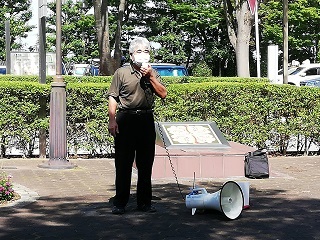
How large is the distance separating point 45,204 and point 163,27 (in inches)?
1614

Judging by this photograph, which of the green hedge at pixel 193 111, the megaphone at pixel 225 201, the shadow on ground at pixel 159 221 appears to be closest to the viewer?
the shadow on ground at pixel 159 221

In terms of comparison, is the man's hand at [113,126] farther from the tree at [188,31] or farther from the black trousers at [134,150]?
the tree at [188,31]

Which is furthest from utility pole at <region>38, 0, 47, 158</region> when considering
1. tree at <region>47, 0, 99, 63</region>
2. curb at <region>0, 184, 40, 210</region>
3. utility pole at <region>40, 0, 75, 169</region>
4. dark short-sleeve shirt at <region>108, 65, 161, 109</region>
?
tree at <region>47, 0, 99, 63</region>

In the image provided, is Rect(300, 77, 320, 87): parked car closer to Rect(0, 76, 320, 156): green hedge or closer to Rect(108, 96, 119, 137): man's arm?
Rect(0, 76, 320, 156): green hedge

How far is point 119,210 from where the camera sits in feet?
24.5

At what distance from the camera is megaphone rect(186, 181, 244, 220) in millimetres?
7266

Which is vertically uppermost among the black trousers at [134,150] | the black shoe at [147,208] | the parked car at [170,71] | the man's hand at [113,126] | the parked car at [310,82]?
the parked car at [170,71]

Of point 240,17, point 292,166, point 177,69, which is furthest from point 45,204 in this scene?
point 177,69

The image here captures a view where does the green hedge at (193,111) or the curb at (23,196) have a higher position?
the green hedge at (193,111)

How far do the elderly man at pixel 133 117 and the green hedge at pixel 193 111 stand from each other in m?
5.36

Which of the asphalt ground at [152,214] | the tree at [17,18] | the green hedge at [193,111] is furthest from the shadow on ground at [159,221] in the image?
the tree at [17,18]

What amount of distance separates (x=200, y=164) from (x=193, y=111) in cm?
263

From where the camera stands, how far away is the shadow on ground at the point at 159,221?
256 inches

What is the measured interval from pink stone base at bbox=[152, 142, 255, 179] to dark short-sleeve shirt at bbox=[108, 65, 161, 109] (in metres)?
3.16
